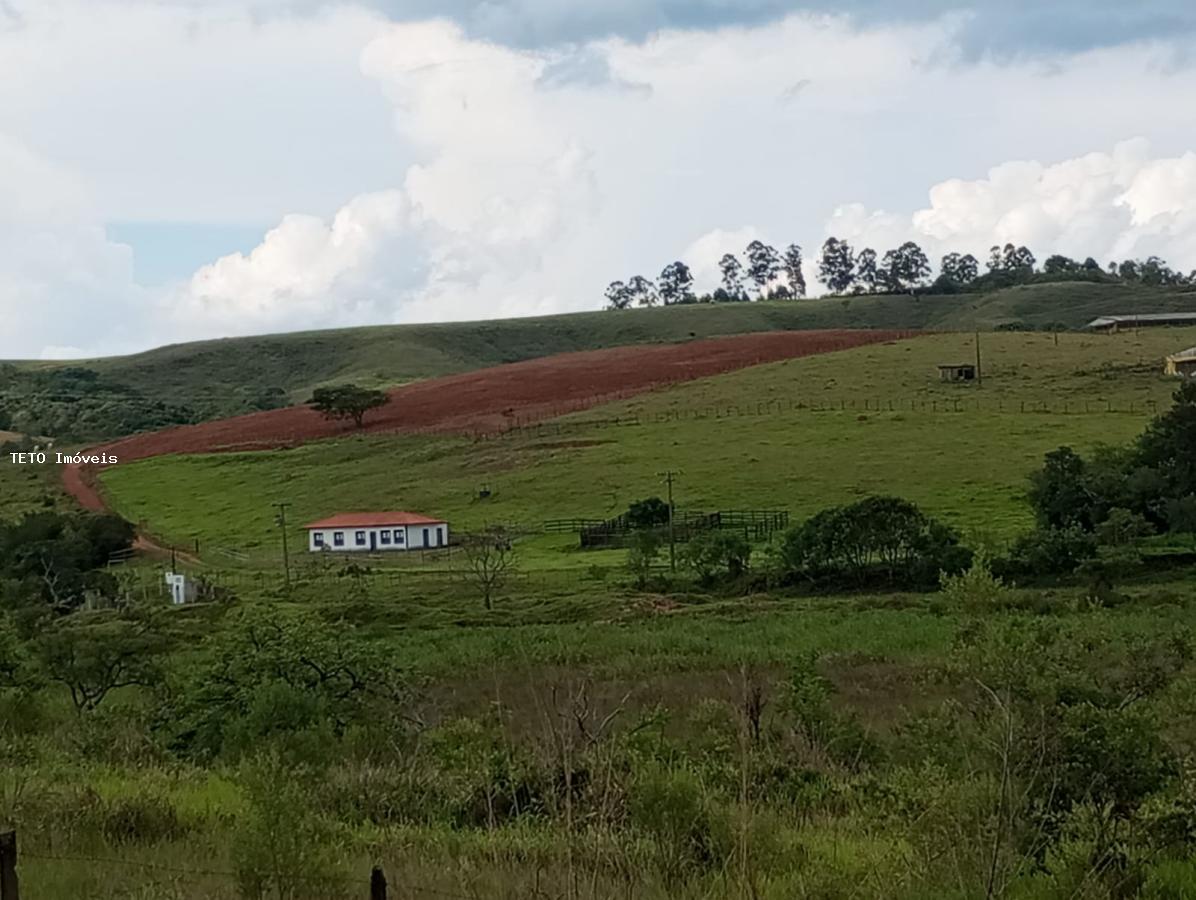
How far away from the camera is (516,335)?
557 feet

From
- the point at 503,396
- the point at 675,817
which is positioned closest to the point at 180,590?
the point at 675,817

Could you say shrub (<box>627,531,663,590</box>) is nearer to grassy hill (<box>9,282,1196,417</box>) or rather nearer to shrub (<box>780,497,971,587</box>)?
shrub (<box>780,497,971,587</box>)

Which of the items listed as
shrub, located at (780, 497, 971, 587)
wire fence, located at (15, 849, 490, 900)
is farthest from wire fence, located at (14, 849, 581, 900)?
shrub, located at (780, 497, 971, 587)

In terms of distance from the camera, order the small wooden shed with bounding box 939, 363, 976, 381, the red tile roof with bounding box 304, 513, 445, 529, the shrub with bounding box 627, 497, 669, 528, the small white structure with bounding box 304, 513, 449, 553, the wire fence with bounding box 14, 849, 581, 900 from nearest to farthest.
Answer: the wire fence with bounding box 14, 849, 581, 900 < the shrub with bounding box 627, 497, 669, 528 < the small white structure with bounding box 304, 513, 449, 553 < the red tile roof with bounding box 304, 513, 445, 529 < the small wooden shed with bounding box 939, 363, 976, 381

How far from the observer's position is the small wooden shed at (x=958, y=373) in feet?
263

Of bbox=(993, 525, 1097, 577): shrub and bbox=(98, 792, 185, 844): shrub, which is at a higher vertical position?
bbox=(98, 792, 185, 844): shrub

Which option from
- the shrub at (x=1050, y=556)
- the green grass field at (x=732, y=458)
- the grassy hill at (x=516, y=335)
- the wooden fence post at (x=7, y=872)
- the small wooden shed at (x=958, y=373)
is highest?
the grassy hill at (x=516, y=335)

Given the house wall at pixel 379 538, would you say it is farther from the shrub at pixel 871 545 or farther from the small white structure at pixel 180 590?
the shrub at pixel 871 545

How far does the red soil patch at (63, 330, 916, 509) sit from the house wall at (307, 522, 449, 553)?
17266 millimetres

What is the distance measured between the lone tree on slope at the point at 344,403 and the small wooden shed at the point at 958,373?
116ft

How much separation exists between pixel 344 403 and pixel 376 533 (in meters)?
27.3

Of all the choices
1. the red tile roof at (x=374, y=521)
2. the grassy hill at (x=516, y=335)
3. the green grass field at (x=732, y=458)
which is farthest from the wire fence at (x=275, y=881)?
the grassy hill at (x=516, y=335)

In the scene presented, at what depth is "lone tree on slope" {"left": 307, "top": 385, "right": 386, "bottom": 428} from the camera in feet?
274

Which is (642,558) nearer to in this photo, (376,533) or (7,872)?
(376,533)
